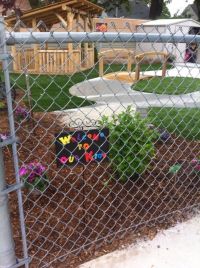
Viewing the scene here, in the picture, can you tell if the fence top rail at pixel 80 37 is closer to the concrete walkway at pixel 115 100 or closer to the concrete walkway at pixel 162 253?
the concrete walkway at pixel 162 253

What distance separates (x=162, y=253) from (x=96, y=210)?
572mm

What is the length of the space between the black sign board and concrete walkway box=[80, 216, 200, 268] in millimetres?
635

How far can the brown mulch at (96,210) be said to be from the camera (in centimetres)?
222

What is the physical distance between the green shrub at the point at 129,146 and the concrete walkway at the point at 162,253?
1.90 ft

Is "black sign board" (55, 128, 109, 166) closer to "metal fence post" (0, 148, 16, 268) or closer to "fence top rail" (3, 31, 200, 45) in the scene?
"metal fence post" (0, 148, 16, 268)

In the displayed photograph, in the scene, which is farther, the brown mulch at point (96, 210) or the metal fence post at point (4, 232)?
the brown mulch at point (96, 210)

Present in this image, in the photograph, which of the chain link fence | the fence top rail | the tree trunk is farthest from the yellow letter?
the tree trunk

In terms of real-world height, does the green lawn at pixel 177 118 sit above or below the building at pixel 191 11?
above

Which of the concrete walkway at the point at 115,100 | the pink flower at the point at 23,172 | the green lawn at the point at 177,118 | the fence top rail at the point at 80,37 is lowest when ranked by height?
the concrete walkway at the point at 115,100

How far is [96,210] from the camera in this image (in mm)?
2564

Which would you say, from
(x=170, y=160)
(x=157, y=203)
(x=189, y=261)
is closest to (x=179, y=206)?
(x=157, y=203)

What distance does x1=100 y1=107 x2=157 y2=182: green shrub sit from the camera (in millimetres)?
2754

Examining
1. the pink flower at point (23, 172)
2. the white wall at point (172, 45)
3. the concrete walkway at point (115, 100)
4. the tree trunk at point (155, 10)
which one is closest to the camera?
the white wall at point (172, 45)

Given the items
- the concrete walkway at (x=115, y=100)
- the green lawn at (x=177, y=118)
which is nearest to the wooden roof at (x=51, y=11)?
the concrete walkway at (x=115, y=100)
